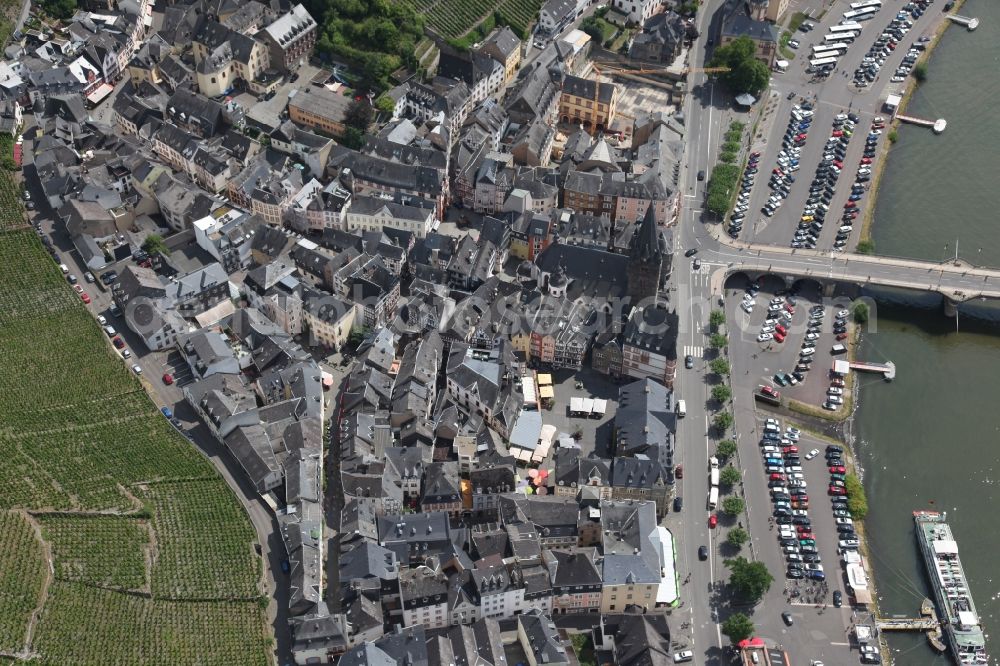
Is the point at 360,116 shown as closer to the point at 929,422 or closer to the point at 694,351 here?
the point at 694,351

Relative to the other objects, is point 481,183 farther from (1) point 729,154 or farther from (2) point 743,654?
(2) point 743,654

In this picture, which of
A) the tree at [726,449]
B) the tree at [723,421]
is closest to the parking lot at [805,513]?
the tree at [726,449]

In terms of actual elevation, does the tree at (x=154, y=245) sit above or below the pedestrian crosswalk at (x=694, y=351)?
below

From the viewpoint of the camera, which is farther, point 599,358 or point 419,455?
point 599,358

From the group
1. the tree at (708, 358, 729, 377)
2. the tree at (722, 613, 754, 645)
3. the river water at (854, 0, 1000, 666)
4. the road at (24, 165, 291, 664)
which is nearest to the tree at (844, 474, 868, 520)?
the river water at (854, 0, 1000, 666)

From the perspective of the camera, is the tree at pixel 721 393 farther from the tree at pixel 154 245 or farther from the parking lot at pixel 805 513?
the tree at pixel 154 245

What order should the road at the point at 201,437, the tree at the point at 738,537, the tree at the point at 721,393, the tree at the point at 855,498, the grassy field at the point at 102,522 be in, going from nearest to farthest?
the grassy field at the point at 102,522 → the road at the point at 201,437 → the tree at the point at 738,537 → the tree at the point at 855,498 → the tree at the point at 721,393

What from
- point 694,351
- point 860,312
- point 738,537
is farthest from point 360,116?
point 738,537

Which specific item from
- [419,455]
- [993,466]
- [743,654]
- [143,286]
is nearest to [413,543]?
[419,455]
